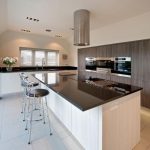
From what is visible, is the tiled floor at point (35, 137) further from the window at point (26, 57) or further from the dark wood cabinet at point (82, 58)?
the window at point (26, 57)

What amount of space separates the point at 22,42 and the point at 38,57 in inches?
37.5

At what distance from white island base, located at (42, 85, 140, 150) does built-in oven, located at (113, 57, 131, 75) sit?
1.75m

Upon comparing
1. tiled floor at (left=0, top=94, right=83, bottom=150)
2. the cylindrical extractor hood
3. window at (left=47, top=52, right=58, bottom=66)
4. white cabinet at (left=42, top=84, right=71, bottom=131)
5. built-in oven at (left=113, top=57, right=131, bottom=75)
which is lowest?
tiled floor at (left=0, top=94, right=83, bottom=150)

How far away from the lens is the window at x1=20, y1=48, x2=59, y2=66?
212 inches

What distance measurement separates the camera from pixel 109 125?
140 centimetres

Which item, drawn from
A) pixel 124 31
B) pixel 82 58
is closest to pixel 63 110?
pixel 124 31

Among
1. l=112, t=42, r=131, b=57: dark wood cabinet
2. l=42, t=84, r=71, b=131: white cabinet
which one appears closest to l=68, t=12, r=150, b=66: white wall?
l=112, t=42, r=131, b=57: dark wood cabinet

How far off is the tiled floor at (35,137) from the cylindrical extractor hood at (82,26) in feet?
6.36

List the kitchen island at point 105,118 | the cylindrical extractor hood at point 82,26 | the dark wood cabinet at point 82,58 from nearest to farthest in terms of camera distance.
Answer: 1. the kitchen island at point 105,118
2. the cylindrical extractor hood at point 82,26
3. the dark wood cabinet at point 82,58

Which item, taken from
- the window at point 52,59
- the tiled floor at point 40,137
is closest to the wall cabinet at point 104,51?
the tiled floor at point 40,137

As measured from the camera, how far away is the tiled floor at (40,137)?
1.84 m

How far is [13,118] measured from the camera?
272 centimetres

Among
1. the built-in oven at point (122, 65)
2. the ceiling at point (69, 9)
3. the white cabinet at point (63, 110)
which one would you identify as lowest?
the white cabinet at point (63, 110)

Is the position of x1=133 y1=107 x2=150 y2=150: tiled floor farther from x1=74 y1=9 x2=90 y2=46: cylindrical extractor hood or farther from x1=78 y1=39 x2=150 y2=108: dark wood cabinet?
x1=74 y1=9 x2=90 y2=46: cylindrical extractor hood
